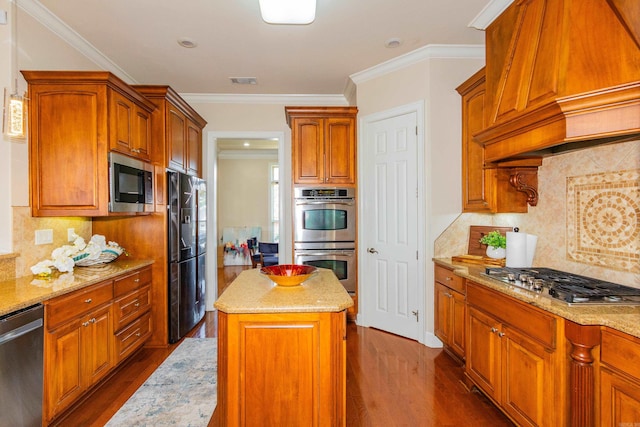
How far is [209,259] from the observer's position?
460 centimetres

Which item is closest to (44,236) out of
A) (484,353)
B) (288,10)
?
(288,10)

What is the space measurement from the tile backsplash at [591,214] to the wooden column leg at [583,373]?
68cm

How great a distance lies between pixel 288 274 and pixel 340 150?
88.2 inches

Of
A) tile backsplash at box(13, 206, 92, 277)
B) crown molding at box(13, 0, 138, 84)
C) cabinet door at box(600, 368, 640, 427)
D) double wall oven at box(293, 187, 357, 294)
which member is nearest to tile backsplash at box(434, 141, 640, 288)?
cabinet door at box(600, 368, 640, 427)

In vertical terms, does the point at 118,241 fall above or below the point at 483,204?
below

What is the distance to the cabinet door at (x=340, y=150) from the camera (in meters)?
4.00

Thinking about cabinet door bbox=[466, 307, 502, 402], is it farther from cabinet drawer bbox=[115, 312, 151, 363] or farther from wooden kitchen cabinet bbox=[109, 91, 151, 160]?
wooden kitchen cabinet bbox=[109, 91, 151, 160]

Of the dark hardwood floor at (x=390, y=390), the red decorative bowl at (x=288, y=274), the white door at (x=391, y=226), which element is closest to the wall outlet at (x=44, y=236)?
the dark hardwood floor at (x=390, y=390)

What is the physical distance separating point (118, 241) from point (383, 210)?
9.22ft

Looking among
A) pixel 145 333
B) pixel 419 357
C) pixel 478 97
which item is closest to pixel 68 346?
pixel 145 333

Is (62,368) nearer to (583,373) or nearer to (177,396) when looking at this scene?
(177,396)

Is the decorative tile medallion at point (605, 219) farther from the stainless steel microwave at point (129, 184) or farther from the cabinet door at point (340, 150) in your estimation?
the stainless steel microwave at point (129, 184)

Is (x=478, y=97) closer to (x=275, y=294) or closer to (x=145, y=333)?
(x=275, y=294)

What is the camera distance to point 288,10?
1922 mm
